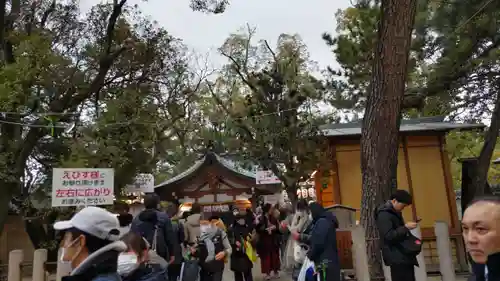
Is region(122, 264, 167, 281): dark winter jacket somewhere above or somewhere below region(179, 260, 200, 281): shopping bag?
above

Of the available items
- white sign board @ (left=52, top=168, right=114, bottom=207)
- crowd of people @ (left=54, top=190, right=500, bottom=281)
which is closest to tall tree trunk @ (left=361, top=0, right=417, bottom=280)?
crowd of people @ (left=54, top=190, right=500, bottom=281)

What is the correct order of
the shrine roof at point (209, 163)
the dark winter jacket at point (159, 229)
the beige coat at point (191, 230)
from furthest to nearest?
the shrine roof at point (209, 163) < the beige coat at point (191, 230) < the dark winter jacket at point (159, 229)

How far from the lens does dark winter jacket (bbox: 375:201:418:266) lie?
415cm

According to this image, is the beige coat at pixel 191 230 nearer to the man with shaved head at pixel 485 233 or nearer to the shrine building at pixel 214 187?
the man with shaved head at pixel 485 233

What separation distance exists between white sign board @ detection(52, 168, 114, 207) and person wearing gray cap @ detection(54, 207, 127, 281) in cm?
593

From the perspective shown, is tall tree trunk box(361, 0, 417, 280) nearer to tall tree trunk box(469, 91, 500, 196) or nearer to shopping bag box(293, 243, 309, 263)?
shopping bag box(293, 243, 309, 263)

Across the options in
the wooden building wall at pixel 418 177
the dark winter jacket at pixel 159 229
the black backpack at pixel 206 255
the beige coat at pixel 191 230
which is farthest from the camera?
the wooden building wall at pixel 418 177

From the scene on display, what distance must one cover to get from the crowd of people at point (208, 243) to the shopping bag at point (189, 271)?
13mm

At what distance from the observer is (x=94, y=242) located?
1.80m

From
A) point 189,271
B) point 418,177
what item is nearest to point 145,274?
point 189,271

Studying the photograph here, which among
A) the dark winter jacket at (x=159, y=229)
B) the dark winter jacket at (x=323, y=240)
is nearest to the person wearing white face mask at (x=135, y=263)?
the dark winter jacket at (x=159, y=229)

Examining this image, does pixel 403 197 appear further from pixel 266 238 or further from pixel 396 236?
pixel 266 238

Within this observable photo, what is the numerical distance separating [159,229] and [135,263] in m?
1.87

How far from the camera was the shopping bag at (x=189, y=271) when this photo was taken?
5191 mm
